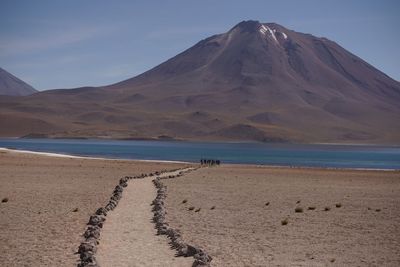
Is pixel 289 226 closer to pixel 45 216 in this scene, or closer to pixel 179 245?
A: pixel 179 245

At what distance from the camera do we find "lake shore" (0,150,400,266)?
11945mm

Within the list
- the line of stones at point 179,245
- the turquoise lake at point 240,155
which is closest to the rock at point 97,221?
the line of stones at point 179,245

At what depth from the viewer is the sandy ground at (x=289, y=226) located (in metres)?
12.0

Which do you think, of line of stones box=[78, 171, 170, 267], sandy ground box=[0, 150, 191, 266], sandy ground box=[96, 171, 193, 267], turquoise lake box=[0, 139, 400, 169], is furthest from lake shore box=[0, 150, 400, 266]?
turquoise lake box=[0, 139, 400, 169]

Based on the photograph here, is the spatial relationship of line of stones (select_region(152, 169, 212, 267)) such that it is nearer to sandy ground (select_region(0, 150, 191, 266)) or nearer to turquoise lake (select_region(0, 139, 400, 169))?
sandy ground (select_region(0, 150, 191, 266))

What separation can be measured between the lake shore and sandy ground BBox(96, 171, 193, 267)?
0.64m

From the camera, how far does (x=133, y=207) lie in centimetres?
1803

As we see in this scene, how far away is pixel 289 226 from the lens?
15883mm

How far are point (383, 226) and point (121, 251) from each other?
25.7 ft

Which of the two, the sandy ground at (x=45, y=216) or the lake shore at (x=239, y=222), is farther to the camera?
the lake shore at (x=239, y=222)

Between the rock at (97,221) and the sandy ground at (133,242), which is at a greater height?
the rock at (97,221)

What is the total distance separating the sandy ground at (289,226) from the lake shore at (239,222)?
21mm

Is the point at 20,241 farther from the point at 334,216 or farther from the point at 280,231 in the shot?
the point at 334,216

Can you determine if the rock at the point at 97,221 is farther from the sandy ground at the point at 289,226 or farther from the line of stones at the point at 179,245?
the sandy ground at the point at 289,226
